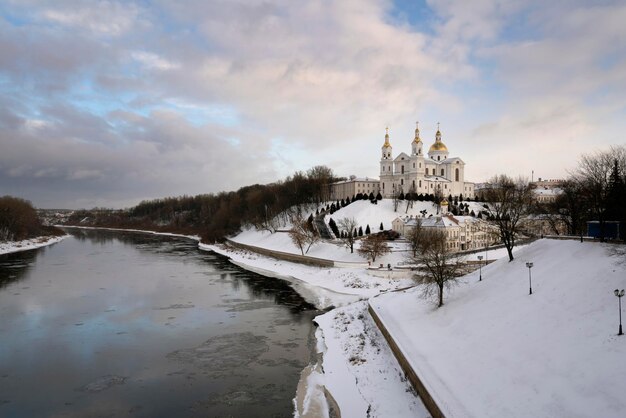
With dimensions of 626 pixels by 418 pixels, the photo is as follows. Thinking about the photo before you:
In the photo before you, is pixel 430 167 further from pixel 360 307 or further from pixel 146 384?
pixel 146 384

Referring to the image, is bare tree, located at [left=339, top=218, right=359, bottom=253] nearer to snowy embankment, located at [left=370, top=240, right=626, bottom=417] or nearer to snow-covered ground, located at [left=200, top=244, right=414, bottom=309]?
snow-covered ground, located at [left=200, top=244, right=414, bottom=309]

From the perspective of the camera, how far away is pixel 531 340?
12.0 meters

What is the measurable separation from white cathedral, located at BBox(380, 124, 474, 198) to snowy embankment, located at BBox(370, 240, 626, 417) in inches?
1834

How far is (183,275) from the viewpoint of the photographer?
Result: 3594 centimetres

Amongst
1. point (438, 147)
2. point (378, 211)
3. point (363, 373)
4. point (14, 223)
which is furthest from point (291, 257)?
point (14, 223)

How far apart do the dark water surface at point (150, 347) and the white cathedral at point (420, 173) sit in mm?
38522

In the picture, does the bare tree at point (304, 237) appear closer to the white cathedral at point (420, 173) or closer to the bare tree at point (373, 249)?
the bare tree at point (373, 249)

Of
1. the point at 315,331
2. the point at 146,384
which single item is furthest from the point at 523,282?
the point at 146,384

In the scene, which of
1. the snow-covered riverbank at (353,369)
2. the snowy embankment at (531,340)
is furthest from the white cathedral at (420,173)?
the snowy embankment at (531,340)

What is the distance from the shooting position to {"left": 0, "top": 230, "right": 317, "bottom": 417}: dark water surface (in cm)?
1263

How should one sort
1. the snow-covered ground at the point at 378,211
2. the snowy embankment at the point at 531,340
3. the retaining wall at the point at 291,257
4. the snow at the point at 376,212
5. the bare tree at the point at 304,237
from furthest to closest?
1. the snow-covered ground at the point at 378,211
2. the snow at the point at 376,212
3. the bare tree at the point at 304,237
4. the retaining wall at the point at 291,257
5. the snowy embankment at the point at 531,340

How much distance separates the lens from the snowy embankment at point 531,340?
939 cm

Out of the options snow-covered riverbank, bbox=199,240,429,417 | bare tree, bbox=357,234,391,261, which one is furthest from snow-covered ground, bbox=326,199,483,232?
snow-covered riverbank, bbox=199,240,429,417

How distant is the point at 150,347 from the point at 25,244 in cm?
5717
